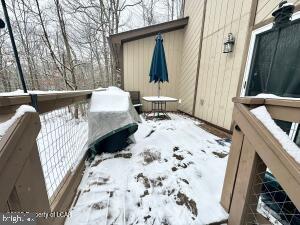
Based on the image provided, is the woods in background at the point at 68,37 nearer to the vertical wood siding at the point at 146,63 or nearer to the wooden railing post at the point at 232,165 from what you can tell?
the vertical wood siding at the point at 146,63

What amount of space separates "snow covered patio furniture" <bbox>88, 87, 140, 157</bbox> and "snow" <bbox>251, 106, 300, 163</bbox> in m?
1.53

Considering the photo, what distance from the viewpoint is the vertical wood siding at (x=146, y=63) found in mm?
5363

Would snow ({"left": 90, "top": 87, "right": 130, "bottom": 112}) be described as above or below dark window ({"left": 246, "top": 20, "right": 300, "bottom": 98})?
below

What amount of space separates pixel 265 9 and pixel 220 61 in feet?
4.16

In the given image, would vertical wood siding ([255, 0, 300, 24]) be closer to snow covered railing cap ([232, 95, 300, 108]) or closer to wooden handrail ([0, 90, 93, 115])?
snow covered railing cap ([232, 95, 300, 108])

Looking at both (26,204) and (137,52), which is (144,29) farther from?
(26,204)

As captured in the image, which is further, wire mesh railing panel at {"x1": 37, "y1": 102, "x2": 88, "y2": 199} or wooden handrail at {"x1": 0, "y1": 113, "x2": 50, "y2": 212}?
wire mesh railing panel at {"x1": 37, "y1": 102, "x2": 88, "y2": 199}

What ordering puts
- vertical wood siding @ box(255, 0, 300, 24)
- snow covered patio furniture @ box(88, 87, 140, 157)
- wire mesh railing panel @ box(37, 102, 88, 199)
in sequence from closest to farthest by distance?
wire mesh railing panel @ box(37, 102, 88, 199) → snow covered patio furniture @ box(88, 87, 140, 157) → vertical wood siding @ box(255, 0, 300, 24)

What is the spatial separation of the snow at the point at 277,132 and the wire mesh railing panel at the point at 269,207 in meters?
0.39

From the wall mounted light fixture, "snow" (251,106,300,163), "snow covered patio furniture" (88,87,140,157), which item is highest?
the wall mounted light fixture

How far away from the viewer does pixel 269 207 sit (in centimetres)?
149

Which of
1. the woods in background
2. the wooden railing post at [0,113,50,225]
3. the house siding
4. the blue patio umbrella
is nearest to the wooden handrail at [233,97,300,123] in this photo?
the wooden railing post at [0,113,50,225]

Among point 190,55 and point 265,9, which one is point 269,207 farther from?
point 190,55

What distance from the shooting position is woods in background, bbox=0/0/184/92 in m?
6.07
